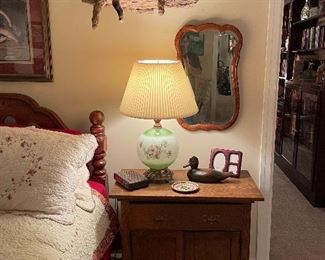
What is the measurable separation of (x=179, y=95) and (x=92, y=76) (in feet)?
2.00

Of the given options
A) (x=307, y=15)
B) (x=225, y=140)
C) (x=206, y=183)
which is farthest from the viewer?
(x=307, y=15)

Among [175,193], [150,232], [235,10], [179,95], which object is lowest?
[150,232]

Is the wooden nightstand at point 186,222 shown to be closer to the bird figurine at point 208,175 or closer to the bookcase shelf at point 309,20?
the bird figurine at point 208,175

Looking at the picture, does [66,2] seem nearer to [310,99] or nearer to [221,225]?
[221,225]

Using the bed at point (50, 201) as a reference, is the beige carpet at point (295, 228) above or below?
below

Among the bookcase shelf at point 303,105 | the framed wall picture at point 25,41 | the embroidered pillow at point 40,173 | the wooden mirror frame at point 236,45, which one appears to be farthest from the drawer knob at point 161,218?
the bookcase shelf at point 303,105

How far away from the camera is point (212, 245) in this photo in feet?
5.64

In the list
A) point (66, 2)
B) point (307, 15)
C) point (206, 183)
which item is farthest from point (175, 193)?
point (307, 15)

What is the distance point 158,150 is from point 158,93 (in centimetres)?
28

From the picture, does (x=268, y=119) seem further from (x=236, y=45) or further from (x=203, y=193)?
(x=203, y=193)

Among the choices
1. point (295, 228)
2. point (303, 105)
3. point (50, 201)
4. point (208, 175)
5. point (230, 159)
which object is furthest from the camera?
point (303, 105)

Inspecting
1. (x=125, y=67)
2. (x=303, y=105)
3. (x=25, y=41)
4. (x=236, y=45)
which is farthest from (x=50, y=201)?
(x=303, y=105)

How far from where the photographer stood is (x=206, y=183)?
71.6 inches

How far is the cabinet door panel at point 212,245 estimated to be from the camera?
1709mm
